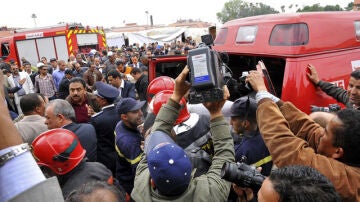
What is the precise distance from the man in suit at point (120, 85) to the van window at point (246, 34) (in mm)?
2465

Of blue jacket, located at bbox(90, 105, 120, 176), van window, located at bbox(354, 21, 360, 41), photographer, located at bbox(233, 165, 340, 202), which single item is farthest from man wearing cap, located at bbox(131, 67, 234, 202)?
van window, located at bbox(354, 21, 360, 41)

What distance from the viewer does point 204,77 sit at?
5.64 feet

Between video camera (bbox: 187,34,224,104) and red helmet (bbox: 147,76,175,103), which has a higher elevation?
video camera (bbox: 187,34,224,104)

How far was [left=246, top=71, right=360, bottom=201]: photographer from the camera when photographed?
5.08 ft

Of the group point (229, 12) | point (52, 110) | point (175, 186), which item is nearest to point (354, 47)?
point (175, 186)

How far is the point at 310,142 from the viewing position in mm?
1987

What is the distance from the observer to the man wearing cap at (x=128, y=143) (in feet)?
8.87

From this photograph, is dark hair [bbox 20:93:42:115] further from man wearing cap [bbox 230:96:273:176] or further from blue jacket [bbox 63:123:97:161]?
man wearing cap [bbox 230:96:273:176]

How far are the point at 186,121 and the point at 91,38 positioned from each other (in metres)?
14.5

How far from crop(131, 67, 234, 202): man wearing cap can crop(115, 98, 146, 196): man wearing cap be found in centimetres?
79

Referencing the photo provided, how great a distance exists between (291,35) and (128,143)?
229 cm

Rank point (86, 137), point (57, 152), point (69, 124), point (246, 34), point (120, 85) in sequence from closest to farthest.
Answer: point (57, 152)
point (86, 137)
point (69, 124)
point (246, 34)
point (120, 85)

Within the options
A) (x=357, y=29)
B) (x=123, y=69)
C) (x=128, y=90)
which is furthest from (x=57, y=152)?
(x=123, y=69)

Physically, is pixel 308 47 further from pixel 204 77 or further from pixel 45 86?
pixel 45 86
